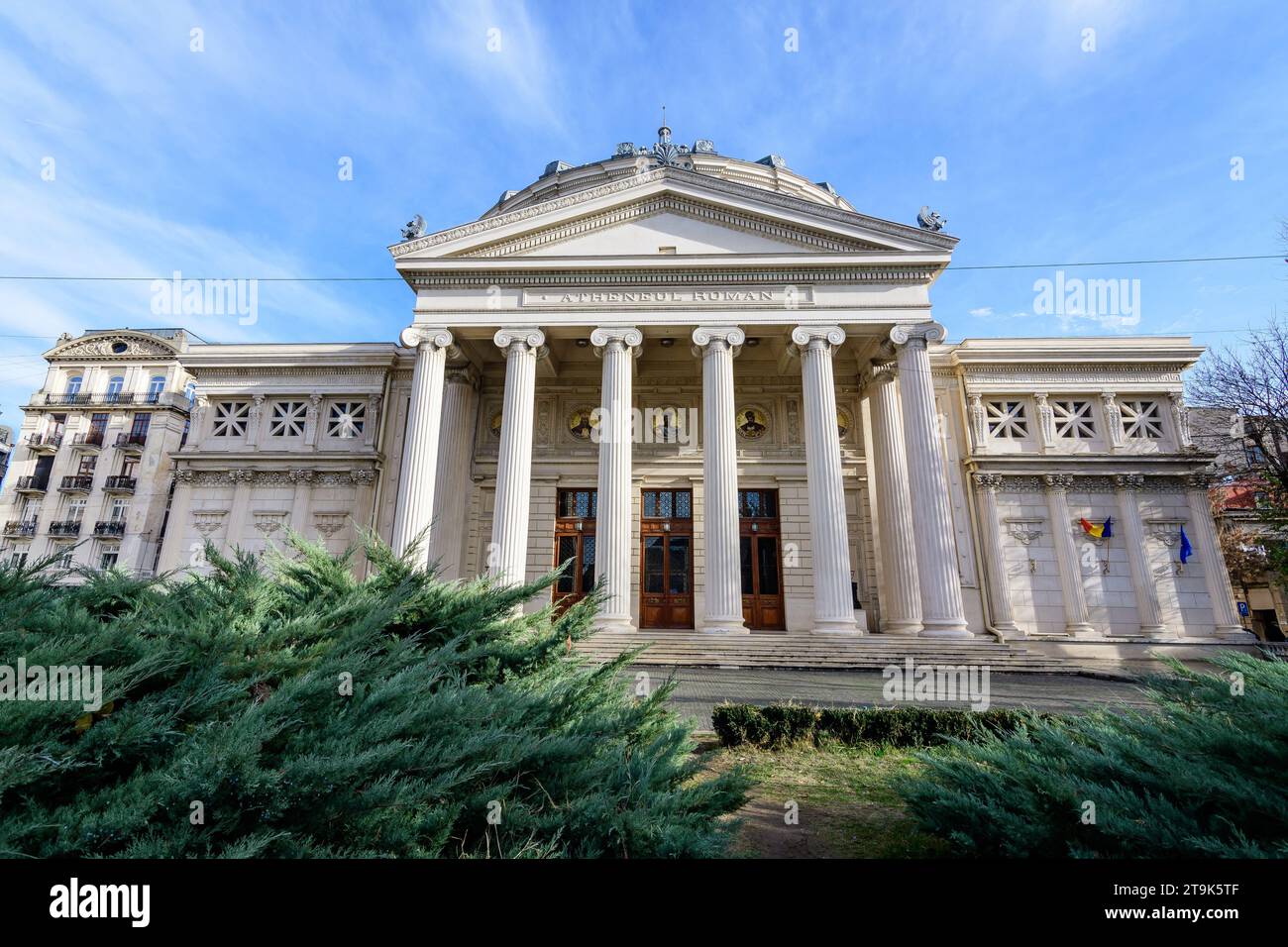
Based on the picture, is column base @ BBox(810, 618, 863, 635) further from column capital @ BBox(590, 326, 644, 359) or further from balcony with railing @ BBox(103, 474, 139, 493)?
balcony with railing @ BBox(103, 474, 139, 493)

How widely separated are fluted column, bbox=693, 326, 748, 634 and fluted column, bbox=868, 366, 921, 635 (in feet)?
15.2

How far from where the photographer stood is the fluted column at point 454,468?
19188mm

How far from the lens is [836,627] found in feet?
49.9

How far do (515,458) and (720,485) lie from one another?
5.87 m

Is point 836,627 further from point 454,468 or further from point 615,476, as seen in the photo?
point 454,468

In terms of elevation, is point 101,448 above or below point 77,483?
above

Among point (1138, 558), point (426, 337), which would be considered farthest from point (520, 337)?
point (1138, 558)

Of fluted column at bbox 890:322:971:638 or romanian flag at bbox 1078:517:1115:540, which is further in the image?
romanian flag at bbox 1078:517:1115:540

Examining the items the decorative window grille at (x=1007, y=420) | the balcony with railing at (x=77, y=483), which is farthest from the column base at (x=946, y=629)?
the balcony with railing at (x=77, y=483)

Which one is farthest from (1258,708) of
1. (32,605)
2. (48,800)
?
(32,605)

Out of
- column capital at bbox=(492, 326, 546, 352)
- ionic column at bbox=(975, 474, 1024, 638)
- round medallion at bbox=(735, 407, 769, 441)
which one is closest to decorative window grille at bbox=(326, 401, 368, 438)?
column capital at bbox=(492, 326, 546, 352)

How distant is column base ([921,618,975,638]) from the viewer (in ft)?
50.3
